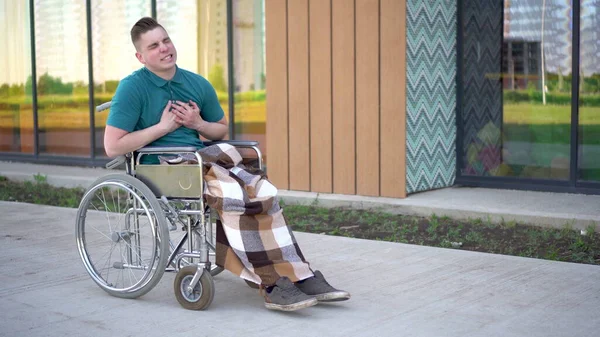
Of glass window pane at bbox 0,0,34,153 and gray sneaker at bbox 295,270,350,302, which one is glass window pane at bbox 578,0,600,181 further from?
glass window pane at bbox 0,0,34,153

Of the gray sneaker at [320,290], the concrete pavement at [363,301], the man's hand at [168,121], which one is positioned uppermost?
the man's hand at [168,121]

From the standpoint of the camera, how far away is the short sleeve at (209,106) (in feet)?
16.0

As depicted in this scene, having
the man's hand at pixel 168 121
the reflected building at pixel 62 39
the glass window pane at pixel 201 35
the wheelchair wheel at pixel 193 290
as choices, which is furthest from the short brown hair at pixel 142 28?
the reflected building at pixel 62 39

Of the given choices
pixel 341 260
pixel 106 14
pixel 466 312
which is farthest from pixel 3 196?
pixel 466 312

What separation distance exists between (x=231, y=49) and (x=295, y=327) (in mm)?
5666

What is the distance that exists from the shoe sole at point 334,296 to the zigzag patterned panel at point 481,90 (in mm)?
4134

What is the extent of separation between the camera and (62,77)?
11.1 m

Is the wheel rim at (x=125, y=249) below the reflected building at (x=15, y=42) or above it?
below

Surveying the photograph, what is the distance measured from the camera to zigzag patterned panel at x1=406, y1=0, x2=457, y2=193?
762 cm

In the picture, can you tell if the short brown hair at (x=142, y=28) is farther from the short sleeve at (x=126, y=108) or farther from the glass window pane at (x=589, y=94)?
the glass window pane at (x=589, y=94)

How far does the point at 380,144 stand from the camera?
769 centimetres

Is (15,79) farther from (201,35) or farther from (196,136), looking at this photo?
(196,136)

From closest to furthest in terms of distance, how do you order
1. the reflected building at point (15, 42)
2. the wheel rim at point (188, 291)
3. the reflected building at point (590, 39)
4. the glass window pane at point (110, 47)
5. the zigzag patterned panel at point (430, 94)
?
the wheel rim at point (188, 291) < the reflected building at point (590, 39) < the zigzag patterned panel at point (430, 94) < the glass window pane at point (110, 47) < the reflected building at point (15, 42)

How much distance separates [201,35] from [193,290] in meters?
5.73
